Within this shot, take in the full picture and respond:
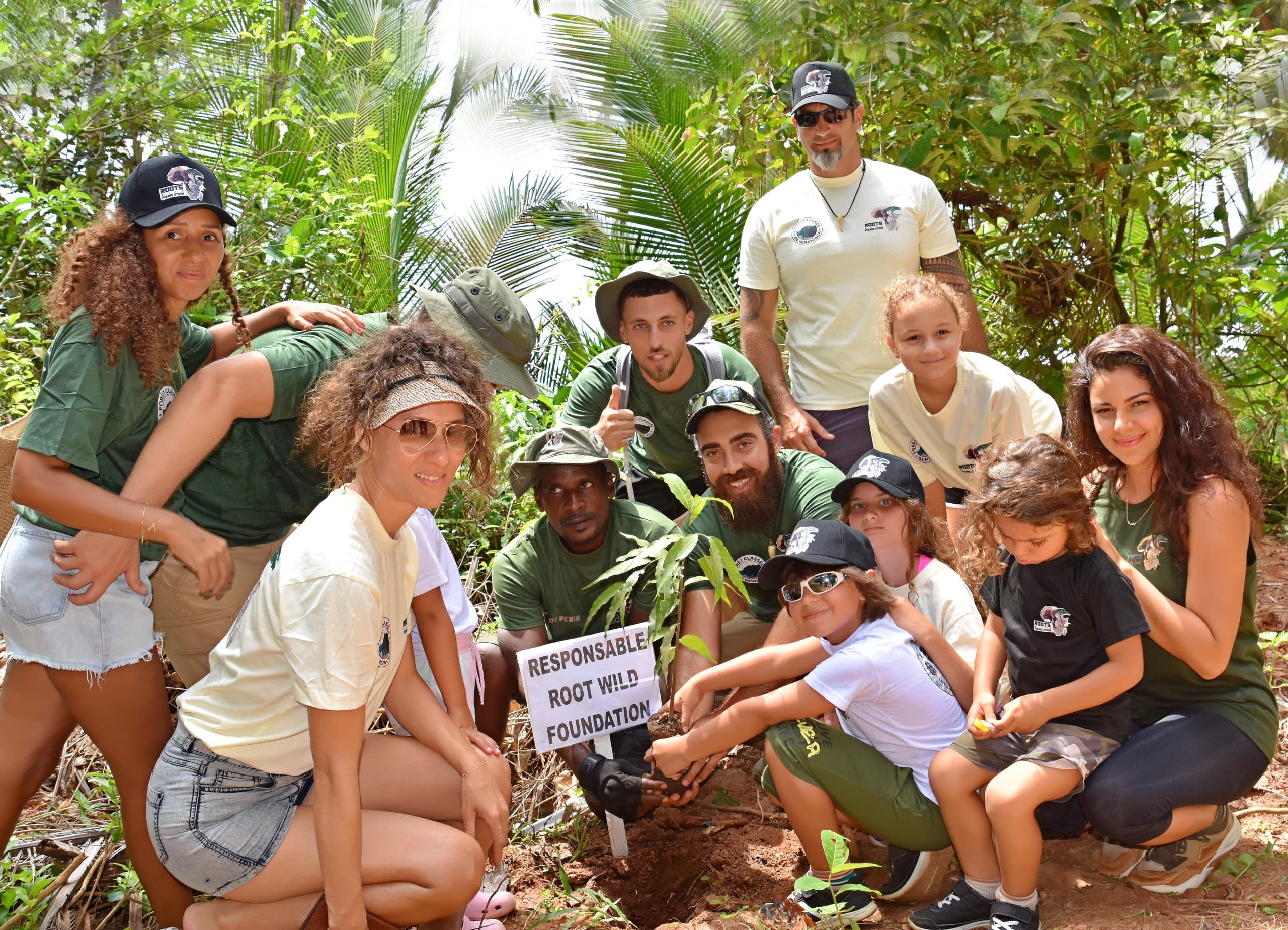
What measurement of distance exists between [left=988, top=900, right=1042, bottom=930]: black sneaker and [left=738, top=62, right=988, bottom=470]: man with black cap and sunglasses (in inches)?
78.3

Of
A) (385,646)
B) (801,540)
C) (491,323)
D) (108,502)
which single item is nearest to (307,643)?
(385,646)

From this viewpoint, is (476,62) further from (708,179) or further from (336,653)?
(336,653)

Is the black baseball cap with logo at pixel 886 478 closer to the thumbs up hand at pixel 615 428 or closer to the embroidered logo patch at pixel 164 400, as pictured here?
the thumbs up hand at pixel 615 428

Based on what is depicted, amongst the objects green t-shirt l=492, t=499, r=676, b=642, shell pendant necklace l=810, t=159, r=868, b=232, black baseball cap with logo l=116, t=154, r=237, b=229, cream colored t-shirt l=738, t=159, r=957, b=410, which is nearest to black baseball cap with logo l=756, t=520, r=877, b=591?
green t-shirt l=492, t=499, r=676, b=642

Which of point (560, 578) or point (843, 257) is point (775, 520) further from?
point (843, 257)

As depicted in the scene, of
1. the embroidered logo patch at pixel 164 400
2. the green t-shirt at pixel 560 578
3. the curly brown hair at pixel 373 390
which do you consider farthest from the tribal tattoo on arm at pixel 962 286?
the embroidered logo patch at pixel 164 400

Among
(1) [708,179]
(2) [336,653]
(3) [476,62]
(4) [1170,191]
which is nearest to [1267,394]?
(4) [1170,191]

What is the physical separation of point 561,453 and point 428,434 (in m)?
1.36

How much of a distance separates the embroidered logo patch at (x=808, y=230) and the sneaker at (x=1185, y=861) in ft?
8.61

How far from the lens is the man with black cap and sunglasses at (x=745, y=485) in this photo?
409 centimetres

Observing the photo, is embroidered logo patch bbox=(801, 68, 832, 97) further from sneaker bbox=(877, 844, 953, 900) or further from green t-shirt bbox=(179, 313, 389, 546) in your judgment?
sneaker bbox=(877, 844, 953, 900)

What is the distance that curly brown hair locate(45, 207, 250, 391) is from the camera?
291cm

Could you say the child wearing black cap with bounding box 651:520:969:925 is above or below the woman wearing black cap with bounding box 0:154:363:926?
below

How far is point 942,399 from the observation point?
4121 millimetres
